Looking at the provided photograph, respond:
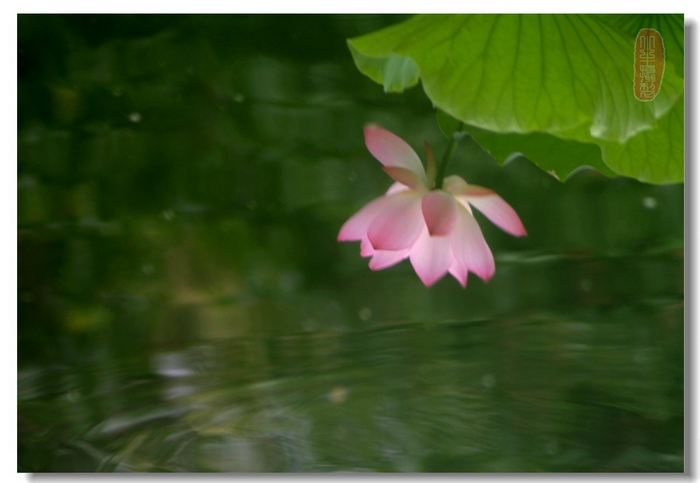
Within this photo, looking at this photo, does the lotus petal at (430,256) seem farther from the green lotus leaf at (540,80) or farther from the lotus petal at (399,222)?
the green lotus leaf at (540,80)

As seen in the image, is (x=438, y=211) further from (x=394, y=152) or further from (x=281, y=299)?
(x=281, y=299)

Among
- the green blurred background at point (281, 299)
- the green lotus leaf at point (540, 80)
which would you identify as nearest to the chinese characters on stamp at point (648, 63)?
the green lotus leaf at point (540, 80)

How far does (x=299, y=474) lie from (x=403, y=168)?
379 millimetres

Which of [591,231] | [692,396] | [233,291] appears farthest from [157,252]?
[692,396]

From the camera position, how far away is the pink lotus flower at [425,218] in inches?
23.3

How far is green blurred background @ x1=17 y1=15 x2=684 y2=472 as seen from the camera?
0.72 meters

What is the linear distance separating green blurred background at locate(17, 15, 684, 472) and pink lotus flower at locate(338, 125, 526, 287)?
62 millimetres

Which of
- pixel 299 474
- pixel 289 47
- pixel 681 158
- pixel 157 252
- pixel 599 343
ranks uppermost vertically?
pixel 289 47

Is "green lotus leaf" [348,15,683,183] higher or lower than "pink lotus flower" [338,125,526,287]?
higher

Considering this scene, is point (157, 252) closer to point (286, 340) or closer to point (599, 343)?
point (286, 340)

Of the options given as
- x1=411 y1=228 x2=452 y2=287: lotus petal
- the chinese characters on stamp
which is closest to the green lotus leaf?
the chinese characters on stamp

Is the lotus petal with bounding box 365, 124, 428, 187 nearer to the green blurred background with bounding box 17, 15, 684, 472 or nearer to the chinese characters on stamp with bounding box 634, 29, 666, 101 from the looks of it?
the green blurred background with bounding box 17, 15, 684, 472

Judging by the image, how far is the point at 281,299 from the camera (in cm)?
74

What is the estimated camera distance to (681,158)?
68cm
